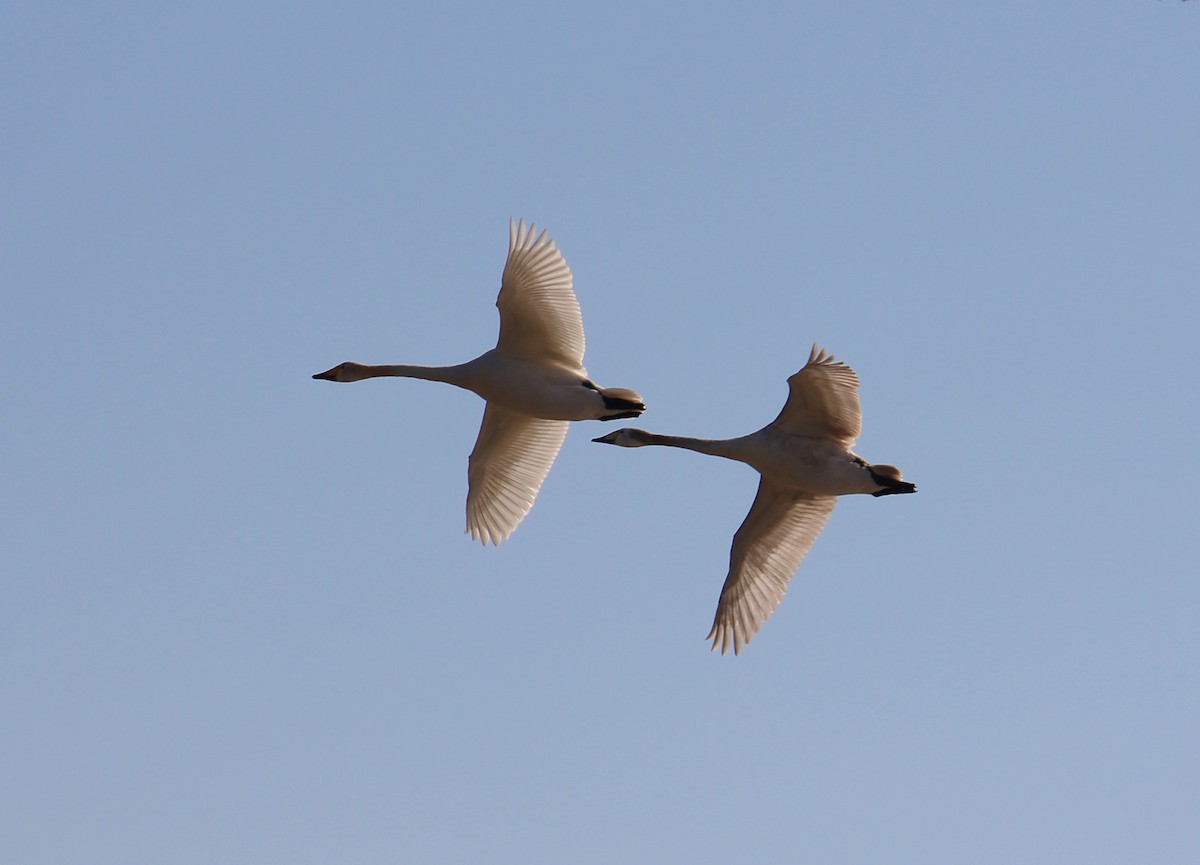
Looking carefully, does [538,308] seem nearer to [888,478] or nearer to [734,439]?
[734,439]

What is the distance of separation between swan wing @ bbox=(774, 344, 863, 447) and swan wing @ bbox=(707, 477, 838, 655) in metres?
1.40

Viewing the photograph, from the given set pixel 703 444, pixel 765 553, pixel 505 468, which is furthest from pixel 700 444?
pixel 505 468

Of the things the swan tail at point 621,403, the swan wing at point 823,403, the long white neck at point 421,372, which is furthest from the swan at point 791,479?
the long white neck at point 421,372

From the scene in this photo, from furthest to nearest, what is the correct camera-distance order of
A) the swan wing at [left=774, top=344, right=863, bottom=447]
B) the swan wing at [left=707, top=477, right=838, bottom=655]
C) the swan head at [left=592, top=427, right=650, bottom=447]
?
the swan head at [left=592, top=427, right=650, bottom=447] → the swan wing at [left=707, top=477, right=838, bottom=655] → the swan wing at [left=774, top=344, right=863, bottom=447]

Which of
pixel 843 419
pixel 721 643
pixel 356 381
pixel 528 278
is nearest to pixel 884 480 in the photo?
pixel 843 419

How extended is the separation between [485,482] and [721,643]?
4.65 m

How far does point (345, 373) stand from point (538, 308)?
4.05 meters

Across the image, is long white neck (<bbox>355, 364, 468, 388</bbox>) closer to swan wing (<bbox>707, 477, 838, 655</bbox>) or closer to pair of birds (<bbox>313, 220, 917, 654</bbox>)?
pair of birds (<bbox>313, 220, 917, 654</bbox>)

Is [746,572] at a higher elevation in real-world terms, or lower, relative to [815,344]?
lower

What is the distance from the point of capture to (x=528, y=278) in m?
31.8

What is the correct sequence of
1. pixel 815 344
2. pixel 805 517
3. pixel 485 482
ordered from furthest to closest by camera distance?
pixel 485 482 < pixel 805 517 < pixel 815 344

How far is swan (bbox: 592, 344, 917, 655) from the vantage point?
30062mm

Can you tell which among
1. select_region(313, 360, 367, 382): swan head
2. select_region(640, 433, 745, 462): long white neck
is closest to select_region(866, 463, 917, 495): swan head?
select_region(640, 433, 745, 462): long white neck

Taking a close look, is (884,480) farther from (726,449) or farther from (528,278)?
(528,278)
